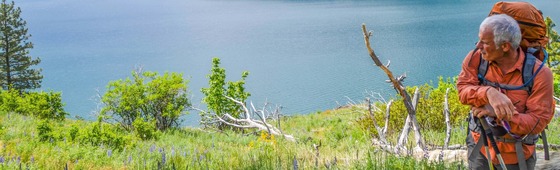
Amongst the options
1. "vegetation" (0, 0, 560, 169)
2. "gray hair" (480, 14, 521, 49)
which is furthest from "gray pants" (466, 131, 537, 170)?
"gray hair" (480, 14, 521, 49)

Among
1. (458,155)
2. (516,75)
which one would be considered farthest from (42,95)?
(516,75)

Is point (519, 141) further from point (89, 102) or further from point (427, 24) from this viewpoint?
point (427, 24)

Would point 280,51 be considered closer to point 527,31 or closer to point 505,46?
point 527,31

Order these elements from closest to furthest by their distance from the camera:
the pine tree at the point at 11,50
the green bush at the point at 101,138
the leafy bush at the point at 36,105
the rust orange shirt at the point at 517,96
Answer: the rust orange shirt at the point at 517,96 → the green bush at the point at 101,138 → the leafy bush at the point at 36,105 → the pine tree at the point at 11,50

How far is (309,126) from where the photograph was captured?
20188 millimetres

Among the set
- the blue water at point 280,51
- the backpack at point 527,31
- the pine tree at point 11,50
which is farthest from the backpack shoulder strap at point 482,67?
the pine tree at point 11,50

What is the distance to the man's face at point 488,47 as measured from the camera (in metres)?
2.98

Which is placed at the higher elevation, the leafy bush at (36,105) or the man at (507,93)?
the leafy bush at (36,105)

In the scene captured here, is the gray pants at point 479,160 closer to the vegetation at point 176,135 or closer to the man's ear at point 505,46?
the vegetation at point 176,135

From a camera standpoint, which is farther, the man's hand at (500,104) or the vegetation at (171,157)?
the vegetation at (171,157)

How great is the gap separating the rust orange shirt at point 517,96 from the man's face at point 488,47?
0.41 feet

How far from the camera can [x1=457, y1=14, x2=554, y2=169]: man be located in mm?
2922

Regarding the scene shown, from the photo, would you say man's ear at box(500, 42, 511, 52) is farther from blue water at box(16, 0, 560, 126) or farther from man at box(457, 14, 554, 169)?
blue water at box(16, 0, 560, 126)

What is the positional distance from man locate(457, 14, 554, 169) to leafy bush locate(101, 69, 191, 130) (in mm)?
14255
